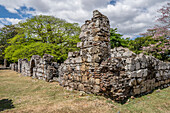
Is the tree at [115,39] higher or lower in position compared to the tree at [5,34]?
lower

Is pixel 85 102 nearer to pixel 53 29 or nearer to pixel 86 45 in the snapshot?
pixel 86 45

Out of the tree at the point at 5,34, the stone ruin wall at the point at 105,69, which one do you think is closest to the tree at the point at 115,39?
the stone ruin wall at the point at 105,69

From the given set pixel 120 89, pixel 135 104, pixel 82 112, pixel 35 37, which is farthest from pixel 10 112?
pixel 35 37

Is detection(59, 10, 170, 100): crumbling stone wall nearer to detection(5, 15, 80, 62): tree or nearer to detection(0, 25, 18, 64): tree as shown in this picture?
detection(5, 15, 80, 62): tree

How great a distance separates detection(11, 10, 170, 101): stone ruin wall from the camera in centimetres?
477

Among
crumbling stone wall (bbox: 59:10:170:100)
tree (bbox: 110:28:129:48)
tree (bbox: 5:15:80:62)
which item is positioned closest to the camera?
crumbling stone wall (bbox: 59:10:170:100)

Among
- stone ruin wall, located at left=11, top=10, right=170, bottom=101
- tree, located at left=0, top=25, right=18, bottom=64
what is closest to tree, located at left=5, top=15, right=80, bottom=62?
stone ruin wall, located at left=11, top=10, right=170, bottom=101

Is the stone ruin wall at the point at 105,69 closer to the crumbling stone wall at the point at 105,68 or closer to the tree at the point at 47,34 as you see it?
the crumbling stone wall at the point at 105,68

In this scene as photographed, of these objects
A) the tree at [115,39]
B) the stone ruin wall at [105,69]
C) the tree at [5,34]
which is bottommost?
the stone ruin wall at [105,69]

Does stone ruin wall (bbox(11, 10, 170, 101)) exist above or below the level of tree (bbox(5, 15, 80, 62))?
below

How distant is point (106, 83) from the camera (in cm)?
472

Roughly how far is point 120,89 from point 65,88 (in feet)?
11.5

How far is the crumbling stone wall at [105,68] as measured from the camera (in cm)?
476

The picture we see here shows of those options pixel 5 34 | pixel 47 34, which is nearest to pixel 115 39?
pixel 47 34
